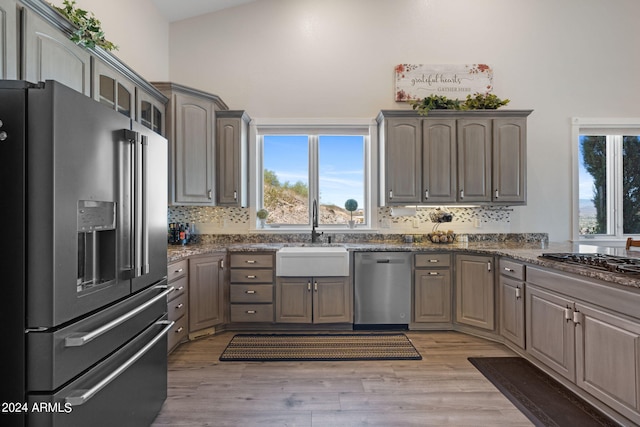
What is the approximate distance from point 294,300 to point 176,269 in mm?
1168

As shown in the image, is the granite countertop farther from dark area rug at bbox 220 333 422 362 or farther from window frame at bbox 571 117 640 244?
dark area rug at bbox 220 333 422 362

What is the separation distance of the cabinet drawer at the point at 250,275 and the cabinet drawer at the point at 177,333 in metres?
0.60

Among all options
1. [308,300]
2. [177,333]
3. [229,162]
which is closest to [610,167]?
[308,300]

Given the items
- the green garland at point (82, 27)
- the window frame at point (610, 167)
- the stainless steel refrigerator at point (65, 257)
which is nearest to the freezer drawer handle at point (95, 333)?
the stainless steel refrigerator at point (65, 257)

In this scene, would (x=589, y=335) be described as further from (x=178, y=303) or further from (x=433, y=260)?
(x=178, y=303)

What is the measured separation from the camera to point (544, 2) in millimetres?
3977

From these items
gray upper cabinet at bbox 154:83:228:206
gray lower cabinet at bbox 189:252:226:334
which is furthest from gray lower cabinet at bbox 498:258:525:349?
gray upper cabinet at bbox 154:83:228:206

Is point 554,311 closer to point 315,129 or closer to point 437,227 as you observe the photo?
point 437,227

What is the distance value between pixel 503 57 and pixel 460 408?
12.9 feet

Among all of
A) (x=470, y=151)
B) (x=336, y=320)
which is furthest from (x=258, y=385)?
(x=470, y=151)

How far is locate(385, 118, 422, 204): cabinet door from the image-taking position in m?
3.60

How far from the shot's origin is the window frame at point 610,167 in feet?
12.9

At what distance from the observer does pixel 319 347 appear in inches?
115

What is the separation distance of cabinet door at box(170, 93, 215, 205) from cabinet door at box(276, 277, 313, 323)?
1.19 metres
